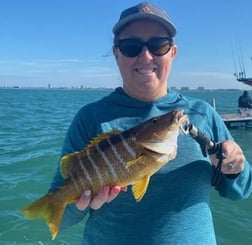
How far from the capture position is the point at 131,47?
2900 millimetres

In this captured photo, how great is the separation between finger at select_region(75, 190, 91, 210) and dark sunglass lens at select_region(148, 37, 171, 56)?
111 centimetres

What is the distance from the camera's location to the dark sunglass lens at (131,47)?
2.90 metres

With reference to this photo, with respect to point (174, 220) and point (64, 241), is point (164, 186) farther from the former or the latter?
point (64, 241)

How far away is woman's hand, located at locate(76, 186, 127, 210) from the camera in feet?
8.16

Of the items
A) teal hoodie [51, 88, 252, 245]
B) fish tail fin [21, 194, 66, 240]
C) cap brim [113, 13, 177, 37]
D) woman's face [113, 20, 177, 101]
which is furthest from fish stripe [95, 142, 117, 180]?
cap brim [113, 13, 177, 37]

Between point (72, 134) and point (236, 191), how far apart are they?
1.26m

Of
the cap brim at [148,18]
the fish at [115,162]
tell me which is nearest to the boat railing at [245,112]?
the cap brim at [148,18]

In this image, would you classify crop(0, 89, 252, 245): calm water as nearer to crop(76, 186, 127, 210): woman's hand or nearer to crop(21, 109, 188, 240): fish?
crop(21, 109, 188, 240): fish

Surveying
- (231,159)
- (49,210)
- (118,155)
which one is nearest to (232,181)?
(231,159)

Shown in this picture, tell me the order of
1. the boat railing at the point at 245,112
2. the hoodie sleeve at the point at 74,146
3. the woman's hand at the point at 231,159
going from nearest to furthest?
1. the woman's hand at the point at 231,159
2. the hoodie sleeve at the point at 74,146
3. the boat railing at the point at 245,112

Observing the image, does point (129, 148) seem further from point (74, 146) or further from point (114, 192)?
point (74, 146)

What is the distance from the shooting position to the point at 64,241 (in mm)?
7383

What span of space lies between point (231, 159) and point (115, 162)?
0.79 metres

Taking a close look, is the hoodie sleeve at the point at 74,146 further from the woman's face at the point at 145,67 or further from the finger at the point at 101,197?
the woman's face at the point at 145,67
